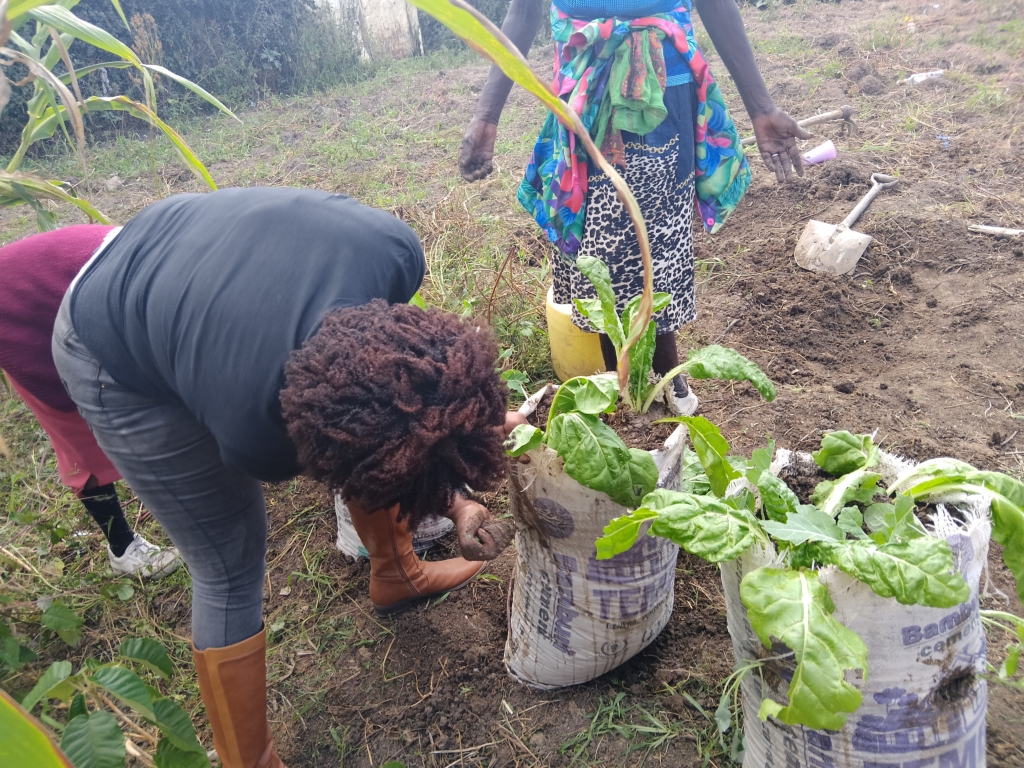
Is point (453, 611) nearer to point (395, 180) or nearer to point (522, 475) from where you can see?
point (522, 475)

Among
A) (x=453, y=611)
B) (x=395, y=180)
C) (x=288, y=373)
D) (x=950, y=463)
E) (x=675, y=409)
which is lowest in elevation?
(x=453, y=611)

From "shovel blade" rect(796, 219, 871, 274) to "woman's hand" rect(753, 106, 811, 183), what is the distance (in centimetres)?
144

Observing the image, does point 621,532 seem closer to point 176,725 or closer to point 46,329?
point 176,725

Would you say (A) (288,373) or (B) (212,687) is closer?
(A) (288,373)

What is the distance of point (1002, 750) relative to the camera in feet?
4.38

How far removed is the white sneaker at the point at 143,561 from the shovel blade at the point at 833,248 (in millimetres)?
3201

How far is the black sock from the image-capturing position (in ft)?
6.49

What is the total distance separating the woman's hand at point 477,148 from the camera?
6.72ft

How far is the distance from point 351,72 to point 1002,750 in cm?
912

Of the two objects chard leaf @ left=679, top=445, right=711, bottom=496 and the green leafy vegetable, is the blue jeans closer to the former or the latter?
the green leafy vegetable

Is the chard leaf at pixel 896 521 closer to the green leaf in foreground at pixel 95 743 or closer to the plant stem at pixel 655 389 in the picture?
the plant stem at pixel 655 389

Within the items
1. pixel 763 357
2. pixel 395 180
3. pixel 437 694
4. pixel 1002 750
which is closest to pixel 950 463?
pixel 1002 750

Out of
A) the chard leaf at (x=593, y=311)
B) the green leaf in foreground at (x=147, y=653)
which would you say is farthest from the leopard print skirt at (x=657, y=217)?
the green leaf in foreground at (x=147, y=653)

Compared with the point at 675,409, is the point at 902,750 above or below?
below
